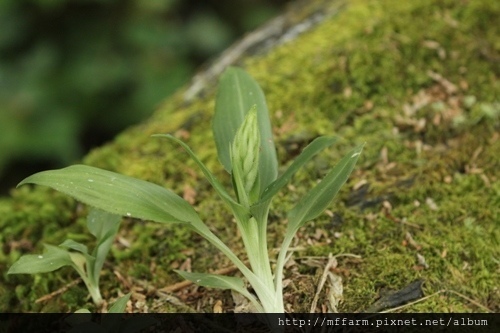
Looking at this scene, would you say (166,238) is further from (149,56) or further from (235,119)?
(149,56)

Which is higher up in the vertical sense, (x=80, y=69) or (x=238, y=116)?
(x=238, y=116)

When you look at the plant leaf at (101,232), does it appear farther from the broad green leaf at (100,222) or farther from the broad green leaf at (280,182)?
the broad green leaf at (280,182)

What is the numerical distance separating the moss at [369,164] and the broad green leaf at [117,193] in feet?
1.27

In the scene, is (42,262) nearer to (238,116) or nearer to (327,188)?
(238,116)

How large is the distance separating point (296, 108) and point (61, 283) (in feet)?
3.82

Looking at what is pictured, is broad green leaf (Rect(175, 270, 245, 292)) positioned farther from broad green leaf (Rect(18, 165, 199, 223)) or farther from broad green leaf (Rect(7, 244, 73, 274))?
broad green leaf (Rect(7, 244, 73, 274))

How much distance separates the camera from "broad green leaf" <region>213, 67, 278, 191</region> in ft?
6.08

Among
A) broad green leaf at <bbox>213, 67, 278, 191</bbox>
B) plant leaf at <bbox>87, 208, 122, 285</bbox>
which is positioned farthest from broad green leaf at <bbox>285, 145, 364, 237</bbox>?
plant leaf at <bbox>87, 208, 122, 285</bbox>

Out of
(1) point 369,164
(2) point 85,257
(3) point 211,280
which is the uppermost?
(2) point 85,257

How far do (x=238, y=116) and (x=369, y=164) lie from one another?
2.16ft

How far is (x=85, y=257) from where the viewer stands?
1.89 m

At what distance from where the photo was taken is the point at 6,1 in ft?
15.4

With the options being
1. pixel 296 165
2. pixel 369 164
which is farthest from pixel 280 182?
pixel 369 164

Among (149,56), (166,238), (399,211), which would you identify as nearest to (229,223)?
(166,238)
